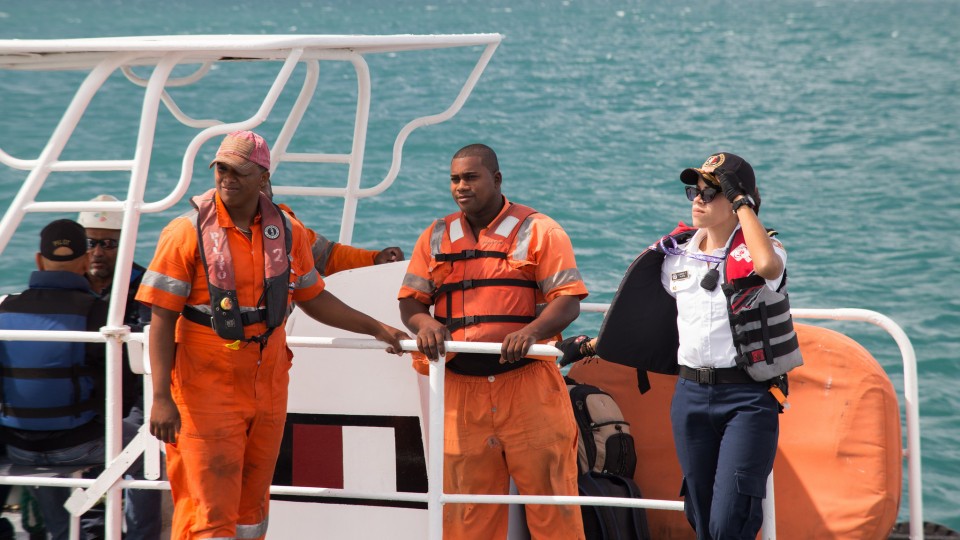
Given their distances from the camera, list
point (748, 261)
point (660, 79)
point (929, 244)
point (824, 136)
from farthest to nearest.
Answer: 1. point (660, 79)
2. point (824, 136)
3. point (929, 244)
4. point (748, 261)

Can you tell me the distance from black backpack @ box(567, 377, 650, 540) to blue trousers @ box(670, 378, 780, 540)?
781 mm

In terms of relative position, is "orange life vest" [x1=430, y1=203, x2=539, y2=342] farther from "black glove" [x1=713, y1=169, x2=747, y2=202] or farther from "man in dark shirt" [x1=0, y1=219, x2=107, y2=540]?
"man in dark shirt" [x1=0, y1=219, x2=107, y2=540]

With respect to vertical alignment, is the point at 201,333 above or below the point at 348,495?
above

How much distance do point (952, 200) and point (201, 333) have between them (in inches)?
617

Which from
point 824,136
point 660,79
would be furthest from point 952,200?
point 660,79

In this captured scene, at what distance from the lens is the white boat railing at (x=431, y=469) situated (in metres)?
3.61

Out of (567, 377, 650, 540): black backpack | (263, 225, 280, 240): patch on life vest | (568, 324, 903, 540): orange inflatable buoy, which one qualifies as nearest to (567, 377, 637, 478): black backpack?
(567, 377, 650, 540): black backpack

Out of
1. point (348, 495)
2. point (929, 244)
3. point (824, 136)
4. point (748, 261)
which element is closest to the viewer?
point (748, 261)

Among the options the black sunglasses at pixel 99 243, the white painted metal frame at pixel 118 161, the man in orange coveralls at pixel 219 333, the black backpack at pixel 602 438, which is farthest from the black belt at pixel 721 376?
the black sunglasses at pixel 99 243

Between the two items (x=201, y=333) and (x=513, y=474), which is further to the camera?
(x=513, y=474)

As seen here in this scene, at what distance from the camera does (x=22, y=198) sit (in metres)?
3.81

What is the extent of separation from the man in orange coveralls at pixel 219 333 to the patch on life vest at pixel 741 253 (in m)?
1.51

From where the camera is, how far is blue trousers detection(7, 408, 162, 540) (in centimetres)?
442

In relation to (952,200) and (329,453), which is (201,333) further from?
(952,200)
